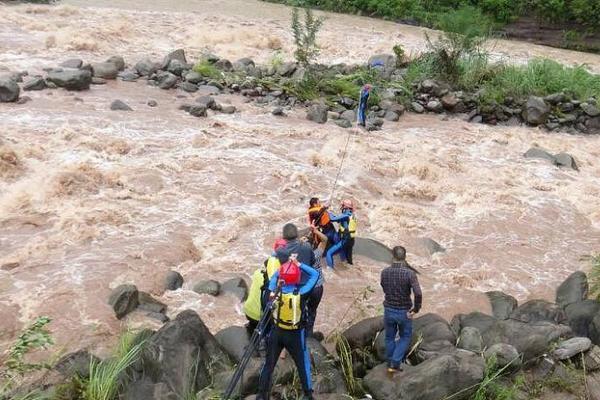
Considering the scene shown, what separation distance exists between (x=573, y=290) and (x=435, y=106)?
989cm

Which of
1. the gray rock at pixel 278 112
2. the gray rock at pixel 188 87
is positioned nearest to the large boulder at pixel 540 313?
the gray rock at pixel 278 112

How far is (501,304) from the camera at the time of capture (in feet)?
26.7

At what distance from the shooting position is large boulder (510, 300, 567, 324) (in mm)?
7188

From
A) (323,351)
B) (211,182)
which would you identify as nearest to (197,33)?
(211,182)

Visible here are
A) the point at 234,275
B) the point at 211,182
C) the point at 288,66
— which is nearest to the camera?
the point at 234,275

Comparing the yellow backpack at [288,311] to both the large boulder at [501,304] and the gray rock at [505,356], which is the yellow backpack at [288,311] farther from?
the large boulder at [501,304]

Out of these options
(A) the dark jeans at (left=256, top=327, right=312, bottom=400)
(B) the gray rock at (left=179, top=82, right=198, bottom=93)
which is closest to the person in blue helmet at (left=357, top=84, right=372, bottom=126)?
(B) the gray rock at (left=179, top=82, right=198, bottom=93)

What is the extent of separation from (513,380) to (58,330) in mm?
4996


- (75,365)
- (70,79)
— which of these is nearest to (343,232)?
(75,365)

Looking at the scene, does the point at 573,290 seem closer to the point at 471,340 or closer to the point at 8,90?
the point at 471,340

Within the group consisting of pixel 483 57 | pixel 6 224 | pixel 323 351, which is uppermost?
pixel 483 57

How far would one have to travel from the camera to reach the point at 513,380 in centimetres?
573

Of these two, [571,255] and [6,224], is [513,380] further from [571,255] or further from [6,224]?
[6,224]

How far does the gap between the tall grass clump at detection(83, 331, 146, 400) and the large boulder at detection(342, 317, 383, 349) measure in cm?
Answer: 223
